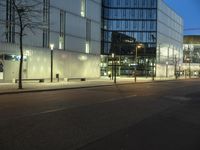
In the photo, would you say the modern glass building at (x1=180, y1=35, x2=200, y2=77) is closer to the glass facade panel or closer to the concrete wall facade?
the glass facade panel

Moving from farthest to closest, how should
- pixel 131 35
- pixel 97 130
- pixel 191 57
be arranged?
pixel 191 57 < pixel 131 35 < pixel 97 130

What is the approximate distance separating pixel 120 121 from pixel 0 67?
117 ft

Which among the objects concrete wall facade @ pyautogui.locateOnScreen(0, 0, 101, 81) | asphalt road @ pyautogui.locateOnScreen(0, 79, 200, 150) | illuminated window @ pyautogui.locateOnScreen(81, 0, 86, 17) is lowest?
asphalt road @ pyautogui.locateOnScreen(0, 79, 200, 150)

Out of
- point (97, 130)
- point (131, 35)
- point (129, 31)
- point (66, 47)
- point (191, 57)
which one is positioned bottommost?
point (97, 130)

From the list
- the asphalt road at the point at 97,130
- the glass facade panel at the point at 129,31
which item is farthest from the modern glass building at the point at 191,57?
the asphalt road at the point at 97,130

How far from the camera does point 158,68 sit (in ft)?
377

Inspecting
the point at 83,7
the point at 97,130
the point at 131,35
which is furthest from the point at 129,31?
the point at 97,130

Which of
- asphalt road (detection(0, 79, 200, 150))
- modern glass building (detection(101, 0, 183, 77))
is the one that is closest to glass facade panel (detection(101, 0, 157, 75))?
modern glass building (detection(101, 0, 183, 77))

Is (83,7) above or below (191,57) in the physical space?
above

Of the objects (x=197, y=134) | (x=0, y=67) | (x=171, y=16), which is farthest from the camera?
(x=171, y=16)

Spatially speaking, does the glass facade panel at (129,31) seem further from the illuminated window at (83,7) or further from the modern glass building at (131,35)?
the illuminated window at (83,7)

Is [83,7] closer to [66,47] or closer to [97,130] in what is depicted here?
[66,47]

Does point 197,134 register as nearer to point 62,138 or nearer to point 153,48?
point 62,138

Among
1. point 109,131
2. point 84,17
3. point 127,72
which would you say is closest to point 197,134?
point 109,131
